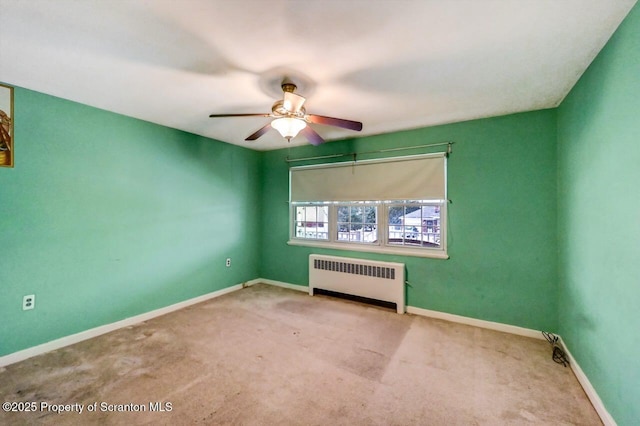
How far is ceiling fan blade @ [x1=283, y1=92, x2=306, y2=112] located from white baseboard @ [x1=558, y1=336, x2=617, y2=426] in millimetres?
2877

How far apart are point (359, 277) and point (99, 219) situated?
3157 mm

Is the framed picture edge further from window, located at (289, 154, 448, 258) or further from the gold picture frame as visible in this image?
window, located at (289, 154, 448, 258)

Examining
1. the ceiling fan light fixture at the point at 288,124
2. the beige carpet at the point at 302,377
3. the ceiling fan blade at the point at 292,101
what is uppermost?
the ceiling fan blade at the point at 292,101

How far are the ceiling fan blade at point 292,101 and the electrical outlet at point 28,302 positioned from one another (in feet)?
9.36

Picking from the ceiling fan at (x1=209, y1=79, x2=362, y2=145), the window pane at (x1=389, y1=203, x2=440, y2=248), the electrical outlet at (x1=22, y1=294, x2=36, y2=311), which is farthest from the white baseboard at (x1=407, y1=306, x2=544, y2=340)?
the electrical outlet at (x1=22, y1=294, x2=36, y2=311)

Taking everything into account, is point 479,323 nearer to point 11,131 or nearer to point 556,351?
point 556,351

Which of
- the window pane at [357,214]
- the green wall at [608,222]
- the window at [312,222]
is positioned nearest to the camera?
the green wall at [608,222]

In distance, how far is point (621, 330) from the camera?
1487mm

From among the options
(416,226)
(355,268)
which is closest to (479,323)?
(416,226)

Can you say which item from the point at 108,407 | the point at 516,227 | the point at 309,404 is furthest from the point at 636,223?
the point at 108,407

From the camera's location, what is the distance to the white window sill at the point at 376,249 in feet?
10.7

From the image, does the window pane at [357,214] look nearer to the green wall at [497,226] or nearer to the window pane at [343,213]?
the window pane at [343,213]

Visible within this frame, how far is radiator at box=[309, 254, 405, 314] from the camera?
3398mm

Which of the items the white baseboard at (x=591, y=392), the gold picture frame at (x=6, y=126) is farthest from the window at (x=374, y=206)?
the gold picture frame at (x=6, y=126)
